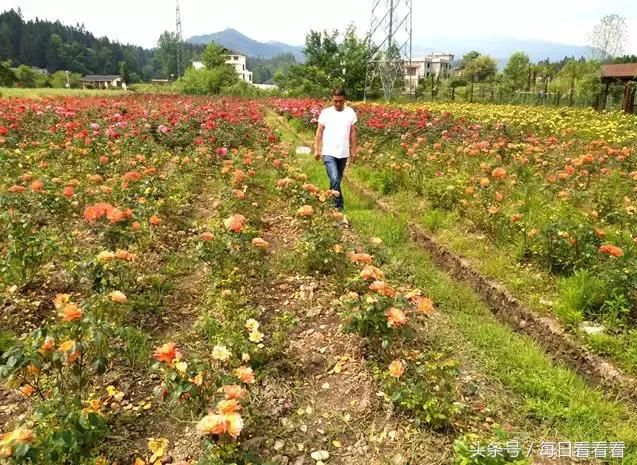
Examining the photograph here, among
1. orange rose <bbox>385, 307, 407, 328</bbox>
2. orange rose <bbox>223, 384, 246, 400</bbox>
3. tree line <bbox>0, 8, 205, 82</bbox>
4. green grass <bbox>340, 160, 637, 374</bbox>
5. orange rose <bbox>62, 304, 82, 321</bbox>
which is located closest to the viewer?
orange rose <bbox>223, 384, 246, 400</bbox>

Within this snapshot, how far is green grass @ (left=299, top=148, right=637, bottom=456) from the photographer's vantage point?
2881mm

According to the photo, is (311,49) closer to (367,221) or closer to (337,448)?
(367,221)

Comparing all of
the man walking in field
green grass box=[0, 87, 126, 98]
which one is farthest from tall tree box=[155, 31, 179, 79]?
the man walking in field

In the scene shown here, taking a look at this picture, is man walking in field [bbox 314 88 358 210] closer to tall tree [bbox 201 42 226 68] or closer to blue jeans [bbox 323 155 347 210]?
blue jeans [bbox 323 155 347 210]

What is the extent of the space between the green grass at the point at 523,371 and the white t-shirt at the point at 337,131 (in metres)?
1.86

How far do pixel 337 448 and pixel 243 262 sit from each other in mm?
2191

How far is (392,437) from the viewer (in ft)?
8.80

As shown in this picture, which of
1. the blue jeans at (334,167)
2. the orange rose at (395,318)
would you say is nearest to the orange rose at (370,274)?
the orange rose at (395,318)

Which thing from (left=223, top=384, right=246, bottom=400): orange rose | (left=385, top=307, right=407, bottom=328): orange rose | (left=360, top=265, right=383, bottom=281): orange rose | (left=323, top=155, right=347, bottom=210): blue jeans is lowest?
(left=223, top=384, right=246, bottom=400): orange rose

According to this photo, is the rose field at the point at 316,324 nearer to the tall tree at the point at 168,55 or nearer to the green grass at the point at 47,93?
the green grass at the point at 47,93

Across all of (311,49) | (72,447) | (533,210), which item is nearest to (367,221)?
(533,210)

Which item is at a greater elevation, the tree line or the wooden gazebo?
the tree line

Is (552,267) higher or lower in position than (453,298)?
higher

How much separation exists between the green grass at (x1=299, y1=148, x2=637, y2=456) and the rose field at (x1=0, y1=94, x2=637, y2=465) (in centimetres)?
2
